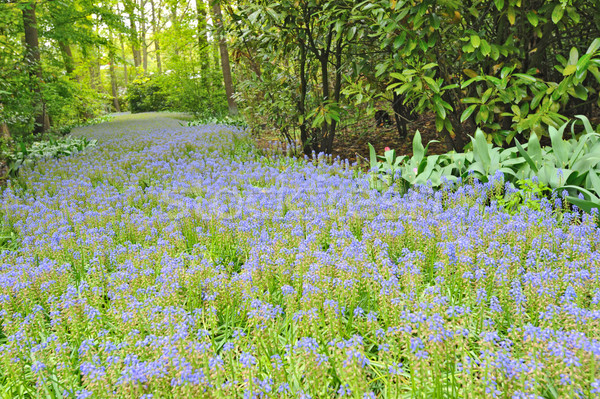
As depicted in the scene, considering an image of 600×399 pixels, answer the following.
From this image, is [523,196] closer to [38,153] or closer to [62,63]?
[38,153]

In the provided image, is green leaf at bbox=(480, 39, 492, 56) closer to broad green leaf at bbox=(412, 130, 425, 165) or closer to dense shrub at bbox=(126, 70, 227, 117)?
broad green leaf at bbox=(412, 130, 425, 165)

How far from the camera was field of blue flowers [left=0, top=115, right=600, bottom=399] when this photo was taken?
1.50 m

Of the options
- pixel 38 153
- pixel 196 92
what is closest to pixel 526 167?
pixel 38 153

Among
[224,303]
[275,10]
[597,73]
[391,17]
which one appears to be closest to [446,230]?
[224,303]

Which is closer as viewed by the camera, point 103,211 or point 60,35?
Result: point 103,211

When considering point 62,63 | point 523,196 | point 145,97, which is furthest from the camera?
point 145,97

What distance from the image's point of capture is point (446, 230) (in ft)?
8.82

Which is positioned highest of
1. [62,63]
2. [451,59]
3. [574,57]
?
[62,63]

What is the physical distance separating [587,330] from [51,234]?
3.89 m

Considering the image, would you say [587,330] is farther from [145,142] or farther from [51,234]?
[145,142]

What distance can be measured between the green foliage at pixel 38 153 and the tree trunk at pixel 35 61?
1983 millimetres

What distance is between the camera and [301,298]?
1.95 metres

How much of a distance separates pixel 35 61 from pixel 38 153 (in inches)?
129

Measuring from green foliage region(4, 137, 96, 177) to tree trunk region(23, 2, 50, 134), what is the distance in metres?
A: 1.98
